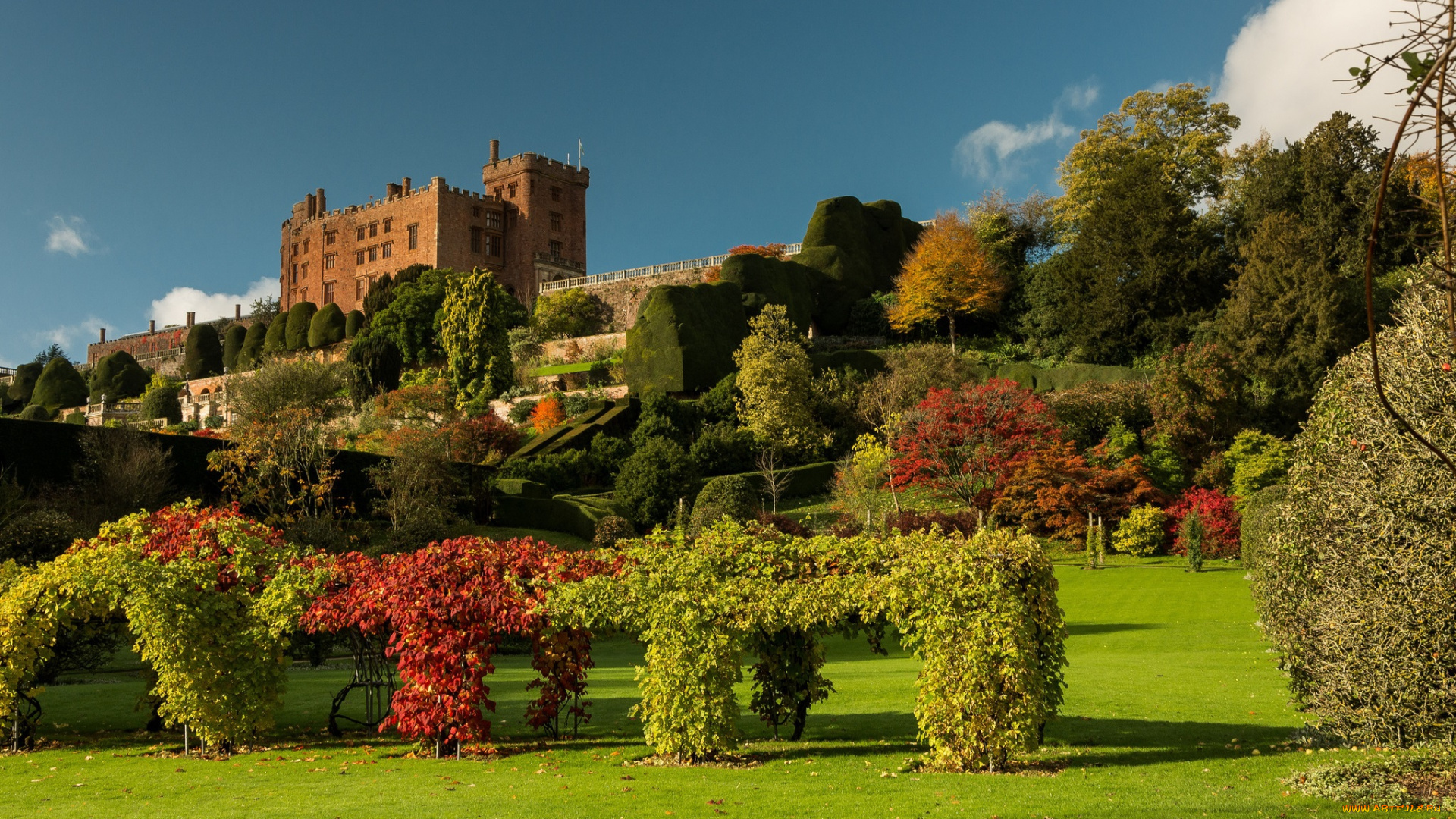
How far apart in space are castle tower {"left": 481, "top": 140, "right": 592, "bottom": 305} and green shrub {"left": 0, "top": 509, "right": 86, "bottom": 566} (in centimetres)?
4444

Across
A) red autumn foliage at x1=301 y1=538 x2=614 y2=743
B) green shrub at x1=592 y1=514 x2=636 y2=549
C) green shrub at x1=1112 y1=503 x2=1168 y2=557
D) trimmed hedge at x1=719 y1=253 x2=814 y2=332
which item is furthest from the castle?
red autumn foliage at x1=301 y1=538 x2=614 y2=743

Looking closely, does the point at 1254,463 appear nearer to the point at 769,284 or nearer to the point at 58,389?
the point at 769,284

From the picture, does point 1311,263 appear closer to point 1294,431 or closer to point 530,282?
point 1294,431

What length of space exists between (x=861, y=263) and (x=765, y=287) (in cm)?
808

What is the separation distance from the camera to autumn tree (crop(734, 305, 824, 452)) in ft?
111

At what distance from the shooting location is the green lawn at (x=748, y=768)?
23.7ft

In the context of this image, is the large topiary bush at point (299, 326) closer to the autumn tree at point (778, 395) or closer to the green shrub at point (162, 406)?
the green shrub at point (162, 406)

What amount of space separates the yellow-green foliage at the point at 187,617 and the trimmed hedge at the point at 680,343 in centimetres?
2689

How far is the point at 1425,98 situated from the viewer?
295 cm

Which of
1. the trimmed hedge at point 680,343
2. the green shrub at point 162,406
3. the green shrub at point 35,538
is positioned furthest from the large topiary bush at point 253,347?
the green shrub at point 35,538

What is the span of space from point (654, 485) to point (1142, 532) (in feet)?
41.0

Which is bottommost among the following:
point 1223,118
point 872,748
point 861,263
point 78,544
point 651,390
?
point 872,748

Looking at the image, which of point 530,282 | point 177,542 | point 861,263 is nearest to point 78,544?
point 177,542

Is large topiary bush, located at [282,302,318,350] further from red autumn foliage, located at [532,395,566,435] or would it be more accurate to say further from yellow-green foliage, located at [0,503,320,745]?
yellow-green foliage, located at [0,503,320,745]
